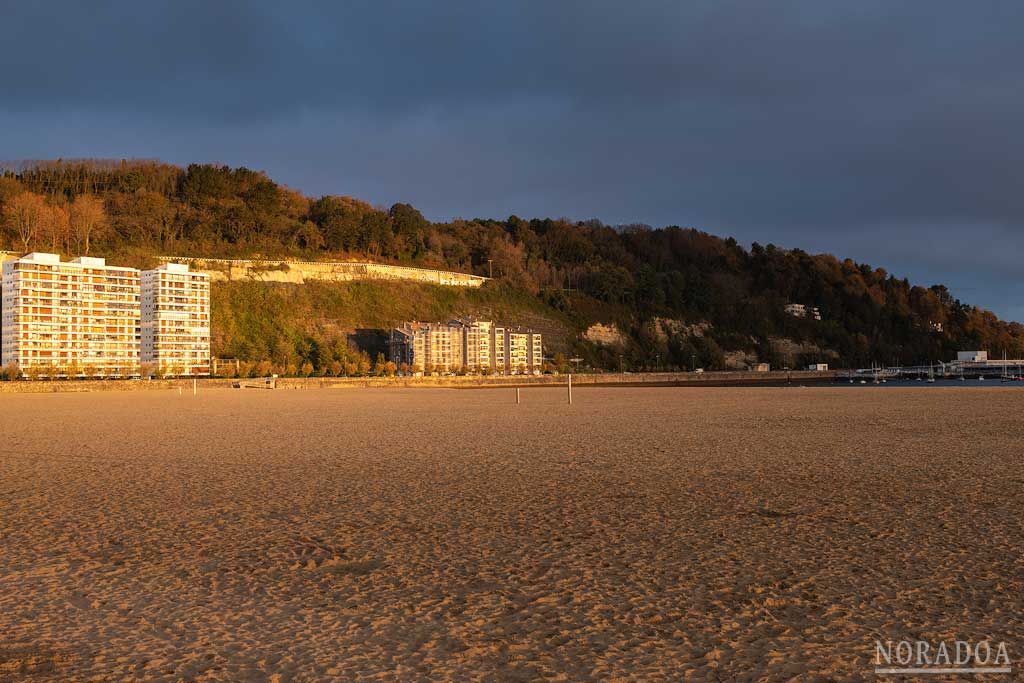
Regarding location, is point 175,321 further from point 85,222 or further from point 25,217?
point 25,217

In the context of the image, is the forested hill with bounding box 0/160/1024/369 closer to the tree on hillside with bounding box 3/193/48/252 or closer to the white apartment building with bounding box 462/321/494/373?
the tree on hillside with bounding box 3/193/48/252

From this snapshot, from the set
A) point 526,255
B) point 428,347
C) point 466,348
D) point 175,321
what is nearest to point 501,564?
point 175,321

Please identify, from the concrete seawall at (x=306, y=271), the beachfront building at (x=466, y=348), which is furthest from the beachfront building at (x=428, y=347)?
the concrete seawall at (x=306, y=271)

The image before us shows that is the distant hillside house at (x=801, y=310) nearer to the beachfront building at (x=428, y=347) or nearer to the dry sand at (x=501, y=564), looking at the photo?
the beachfront building at (x=428, y=347)

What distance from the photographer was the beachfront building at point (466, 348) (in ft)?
406

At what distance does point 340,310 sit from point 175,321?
91.4ft

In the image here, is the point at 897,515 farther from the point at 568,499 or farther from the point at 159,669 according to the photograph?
the point at 159,669

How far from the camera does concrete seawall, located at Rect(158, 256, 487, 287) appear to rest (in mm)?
124875

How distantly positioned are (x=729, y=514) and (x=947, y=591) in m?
3.82

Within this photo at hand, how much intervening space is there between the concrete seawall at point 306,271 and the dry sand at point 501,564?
11376 cm

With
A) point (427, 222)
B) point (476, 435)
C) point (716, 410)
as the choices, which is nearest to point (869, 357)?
point (427, 222)

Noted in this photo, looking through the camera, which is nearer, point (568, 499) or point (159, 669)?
point (159, 669)

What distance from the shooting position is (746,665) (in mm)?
5555

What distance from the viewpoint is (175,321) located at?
10769cm
